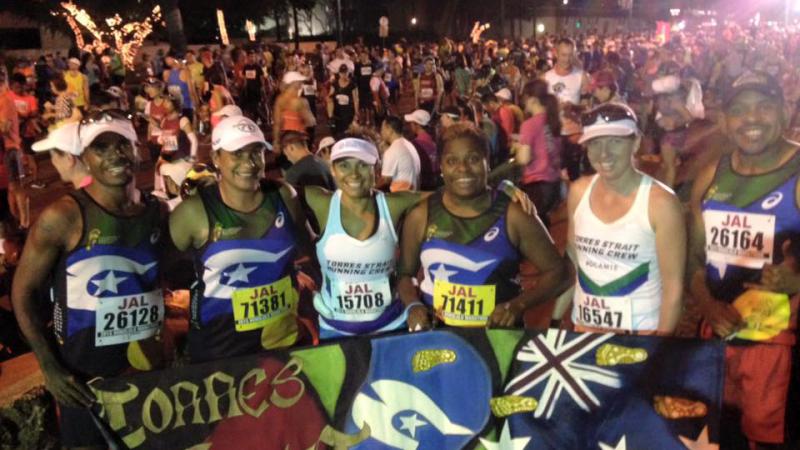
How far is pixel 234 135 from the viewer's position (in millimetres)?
4043

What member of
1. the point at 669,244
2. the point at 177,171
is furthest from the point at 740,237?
the point at 177,171

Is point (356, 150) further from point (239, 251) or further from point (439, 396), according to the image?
point (439, 396)

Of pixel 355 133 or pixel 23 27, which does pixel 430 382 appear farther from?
pixel 23 27

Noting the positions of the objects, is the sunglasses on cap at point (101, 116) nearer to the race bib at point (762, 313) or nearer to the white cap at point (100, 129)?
the white cap at point (100, 129)

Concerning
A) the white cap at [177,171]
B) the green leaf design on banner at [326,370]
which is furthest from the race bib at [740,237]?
the white cap at [177,171]

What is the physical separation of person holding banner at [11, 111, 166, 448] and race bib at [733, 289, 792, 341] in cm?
289

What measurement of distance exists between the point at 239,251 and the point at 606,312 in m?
1.82

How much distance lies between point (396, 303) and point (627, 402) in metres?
1.31

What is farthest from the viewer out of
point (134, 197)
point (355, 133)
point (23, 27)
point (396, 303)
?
point (23, 27)

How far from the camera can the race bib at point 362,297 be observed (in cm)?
408

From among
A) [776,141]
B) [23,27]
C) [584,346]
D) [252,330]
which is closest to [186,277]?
[252,330]

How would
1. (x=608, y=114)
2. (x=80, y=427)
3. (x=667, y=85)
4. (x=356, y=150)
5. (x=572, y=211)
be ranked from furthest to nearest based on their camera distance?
(x=667, y=85), (x=356, y=150), (x=572, y=211), (x=608, y=114), (x=80, y=427)

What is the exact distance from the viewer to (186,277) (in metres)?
4.90

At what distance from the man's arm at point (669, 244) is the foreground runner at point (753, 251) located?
1.07ft
